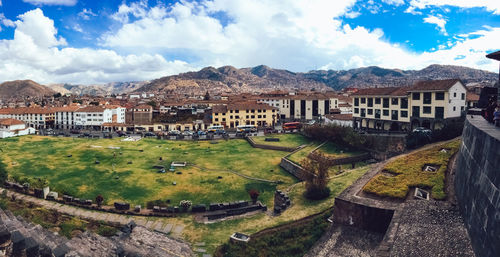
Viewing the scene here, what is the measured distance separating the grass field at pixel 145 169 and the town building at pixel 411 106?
21313 millimetres

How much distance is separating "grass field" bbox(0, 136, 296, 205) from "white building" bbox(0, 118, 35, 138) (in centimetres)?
1241

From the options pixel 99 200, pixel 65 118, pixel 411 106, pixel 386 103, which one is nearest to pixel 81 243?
pixel 99 200

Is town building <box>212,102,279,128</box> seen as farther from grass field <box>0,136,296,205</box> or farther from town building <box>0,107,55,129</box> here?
town building <box>0,107,55,129</box>

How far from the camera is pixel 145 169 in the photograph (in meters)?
44.6

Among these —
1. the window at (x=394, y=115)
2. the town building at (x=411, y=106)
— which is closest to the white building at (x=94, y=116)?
the town building at (x=411, y=106)

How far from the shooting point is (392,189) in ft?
74.4

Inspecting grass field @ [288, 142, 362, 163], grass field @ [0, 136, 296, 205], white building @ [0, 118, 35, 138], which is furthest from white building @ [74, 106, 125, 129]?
grass field @ [288, 142, 362, 163]

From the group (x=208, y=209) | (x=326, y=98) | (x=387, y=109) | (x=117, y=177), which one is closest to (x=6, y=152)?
(x=117, y=177)

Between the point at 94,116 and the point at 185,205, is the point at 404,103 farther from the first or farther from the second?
the point at 94,116

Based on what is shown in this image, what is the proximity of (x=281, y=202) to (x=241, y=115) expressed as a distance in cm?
5277

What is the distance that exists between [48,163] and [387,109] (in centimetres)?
5490

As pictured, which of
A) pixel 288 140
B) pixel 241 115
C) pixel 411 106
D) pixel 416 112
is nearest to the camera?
pixel 416 112

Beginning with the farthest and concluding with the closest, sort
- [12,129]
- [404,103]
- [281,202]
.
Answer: [12,129]
[404,103]
[281,202]

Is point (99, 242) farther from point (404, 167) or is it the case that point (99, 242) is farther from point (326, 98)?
point (326, 98)
